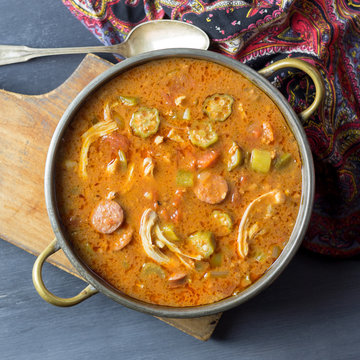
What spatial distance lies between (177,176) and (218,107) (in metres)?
0.39

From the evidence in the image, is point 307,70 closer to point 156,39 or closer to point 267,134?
point 267,134

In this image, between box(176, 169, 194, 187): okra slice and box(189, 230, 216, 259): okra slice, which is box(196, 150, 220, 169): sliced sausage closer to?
box(176, 169, 194, 187): okra slice

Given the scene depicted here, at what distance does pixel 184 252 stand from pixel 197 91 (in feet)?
2.60

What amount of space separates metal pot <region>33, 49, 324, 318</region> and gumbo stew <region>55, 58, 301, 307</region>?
0.15ft

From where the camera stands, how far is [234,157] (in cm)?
211

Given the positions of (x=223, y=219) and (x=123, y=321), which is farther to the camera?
(x=123, y=321)

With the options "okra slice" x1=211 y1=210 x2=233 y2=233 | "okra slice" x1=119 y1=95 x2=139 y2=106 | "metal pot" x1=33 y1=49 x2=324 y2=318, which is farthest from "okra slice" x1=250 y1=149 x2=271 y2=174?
"okra slice" x1=119 y1=95 x2=139 y2=106

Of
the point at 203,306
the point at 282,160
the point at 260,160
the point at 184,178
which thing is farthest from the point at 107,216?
the point at 282,160

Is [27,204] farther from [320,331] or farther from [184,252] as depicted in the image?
[320,331]

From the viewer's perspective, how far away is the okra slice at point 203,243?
2.10 meters

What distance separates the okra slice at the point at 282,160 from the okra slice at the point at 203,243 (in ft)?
1.54

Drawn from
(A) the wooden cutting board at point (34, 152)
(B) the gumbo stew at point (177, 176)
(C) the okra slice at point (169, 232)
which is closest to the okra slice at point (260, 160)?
(B) the gumbo stew at point (177, 176)

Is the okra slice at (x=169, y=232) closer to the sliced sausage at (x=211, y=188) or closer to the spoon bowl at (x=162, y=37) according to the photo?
the sliced sausage at (x=211, y=188)

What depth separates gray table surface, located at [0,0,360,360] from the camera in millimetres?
2736
